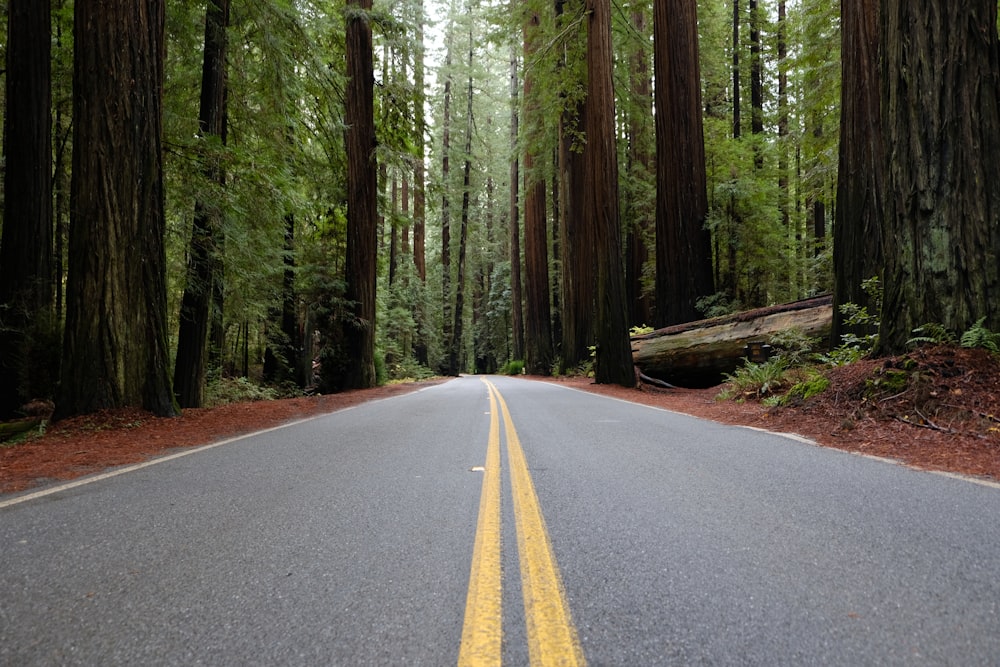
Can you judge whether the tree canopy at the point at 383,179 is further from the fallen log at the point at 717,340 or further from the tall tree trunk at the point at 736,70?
the fallen log at the point at 717,340

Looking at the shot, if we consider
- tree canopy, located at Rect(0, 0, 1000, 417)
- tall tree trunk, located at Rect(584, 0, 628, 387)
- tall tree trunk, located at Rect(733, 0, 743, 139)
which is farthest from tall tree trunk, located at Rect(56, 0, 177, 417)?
tall tree trunk, located at Rect(733, 0, 743, 139)

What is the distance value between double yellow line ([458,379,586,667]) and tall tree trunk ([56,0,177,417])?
19.6ft

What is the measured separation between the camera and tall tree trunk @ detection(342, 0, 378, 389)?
1502cm

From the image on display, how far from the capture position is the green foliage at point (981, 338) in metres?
5.12

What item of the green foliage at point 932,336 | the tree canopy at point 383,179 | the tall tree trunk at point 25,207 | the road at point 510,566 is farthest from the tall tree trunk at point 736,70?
the tall tree trunk at point 25,207

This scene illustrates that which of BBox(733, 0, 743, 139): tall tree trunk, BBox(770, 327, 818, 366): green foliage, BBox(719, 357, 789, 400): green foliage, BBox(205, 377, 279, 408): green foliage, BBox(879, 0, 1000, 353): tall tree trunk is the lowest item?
BBox(205, 377, 279, 408): green foliage

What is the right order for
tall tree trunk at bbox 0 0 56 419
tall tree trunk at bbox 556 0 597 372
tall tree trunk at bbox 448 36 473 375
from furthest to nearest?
tall tree trunk at bbox 448 36 473 375, tall tree trunk at bbox 556 0 597 372, tall tree trunk at bbox 0 0 56 419

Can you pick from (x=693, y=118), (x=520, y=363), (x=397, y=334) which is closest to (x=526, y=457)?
(x=693, y=118)

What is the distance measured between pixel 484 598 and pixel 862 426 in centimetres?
501

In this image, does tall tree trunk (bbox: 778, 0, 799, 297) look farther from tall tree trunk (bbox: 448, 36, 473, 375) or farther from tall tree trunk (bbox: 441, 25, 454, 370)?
tall tree trunk (bbox: 441, 25, 454, 370)

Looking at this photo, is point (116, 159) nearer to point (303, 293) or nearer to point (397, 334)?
point (303, 293)

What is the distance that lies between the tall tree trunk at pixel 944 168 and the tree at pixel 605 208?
7687mm

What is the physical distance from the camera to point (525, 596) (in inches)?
78.5

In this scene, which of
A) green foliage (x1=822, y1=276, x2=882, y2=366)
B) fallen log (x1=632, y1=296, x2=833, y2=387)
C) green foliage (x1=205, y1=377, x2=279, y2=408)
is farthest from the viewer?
green foliage (x1=205, y1=377, x2=279, y2=408)
